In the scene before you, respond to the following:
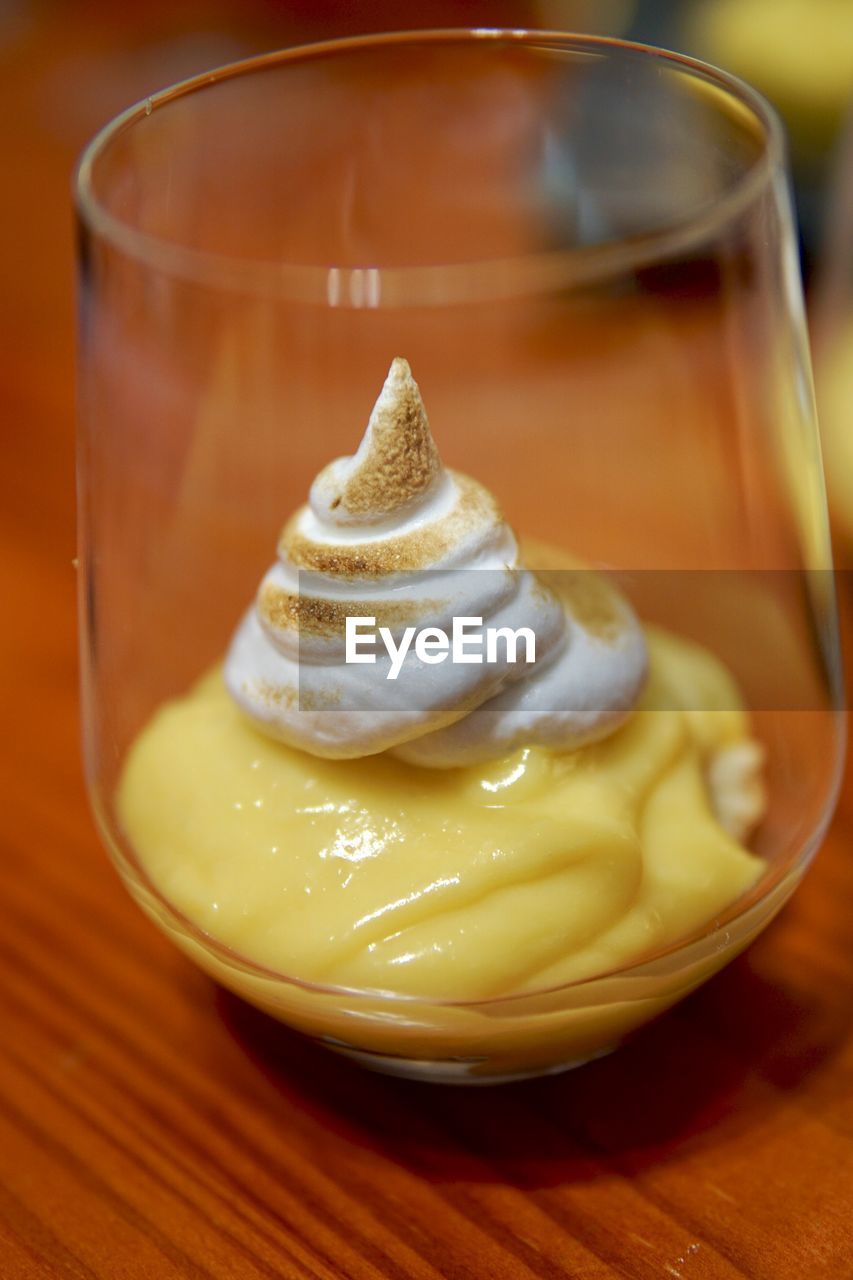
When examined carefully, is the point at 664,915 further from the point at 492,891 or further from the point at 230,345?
the point at 230,345

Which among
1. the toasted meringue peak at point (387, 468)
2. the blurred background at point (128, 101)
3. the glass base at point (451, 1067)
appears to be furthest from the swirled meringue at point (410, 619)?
the blurred background at point (128, 101)

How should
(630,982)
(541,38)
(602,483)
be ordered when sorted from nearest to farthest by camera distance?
(630,982) < (541,38) < (602,483)

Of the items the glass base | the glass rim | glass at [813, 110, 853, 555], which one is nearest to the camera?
the glass rim

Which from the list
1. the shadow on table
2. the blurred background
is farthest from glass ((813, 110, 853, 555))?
the shadow on table

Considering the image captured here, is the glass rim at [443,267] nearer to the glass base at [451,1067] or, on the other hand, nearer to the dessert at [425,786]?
the dessert at [425,786]

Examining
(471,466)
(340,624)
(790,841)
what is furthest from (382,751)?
(471,466)

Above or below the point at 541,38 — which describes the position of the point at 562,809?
below
